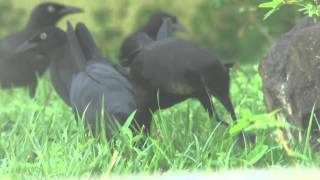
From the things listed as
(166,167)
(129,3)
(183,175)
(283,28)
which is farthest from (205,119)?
(129,3)

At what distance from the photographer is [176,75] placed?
11.3ft

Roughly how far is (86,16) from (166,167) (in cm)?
656

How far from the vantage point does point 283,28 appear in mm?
9062

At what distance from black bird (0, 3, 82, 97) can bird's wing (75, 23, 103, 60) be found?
215cm

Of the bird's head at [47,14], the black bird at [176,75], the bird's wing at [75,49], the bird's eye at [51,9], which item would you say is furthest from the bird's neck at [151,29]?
the black bird at [176,75]

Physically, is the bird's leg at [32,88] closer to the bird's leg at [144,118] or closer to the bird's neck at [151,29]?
the bird's neck at [151,29]

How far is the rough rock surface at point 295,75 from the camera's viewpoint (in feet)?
11.1

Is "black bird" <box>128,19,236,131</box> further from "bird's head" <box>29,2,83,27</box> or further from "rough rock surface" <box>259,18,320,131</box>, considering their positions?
"bird's head" <box>29,2,83,27</box>

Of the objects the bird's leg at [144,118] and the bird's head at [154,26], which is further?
the bird's head at [154,26]

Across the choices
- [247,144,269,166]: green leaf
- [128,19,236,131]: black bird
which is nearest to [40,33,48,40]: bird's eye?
[128,19,236,131]: black bird

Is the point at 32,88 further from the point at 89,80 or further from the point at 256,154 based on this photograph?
the point at 256,154

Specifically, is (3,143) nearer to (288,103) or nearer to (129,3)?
(288,103)

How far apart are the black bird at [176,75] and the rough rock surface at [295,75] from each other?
223 mm

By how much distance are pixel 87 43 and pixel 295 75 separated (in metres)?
1.33
